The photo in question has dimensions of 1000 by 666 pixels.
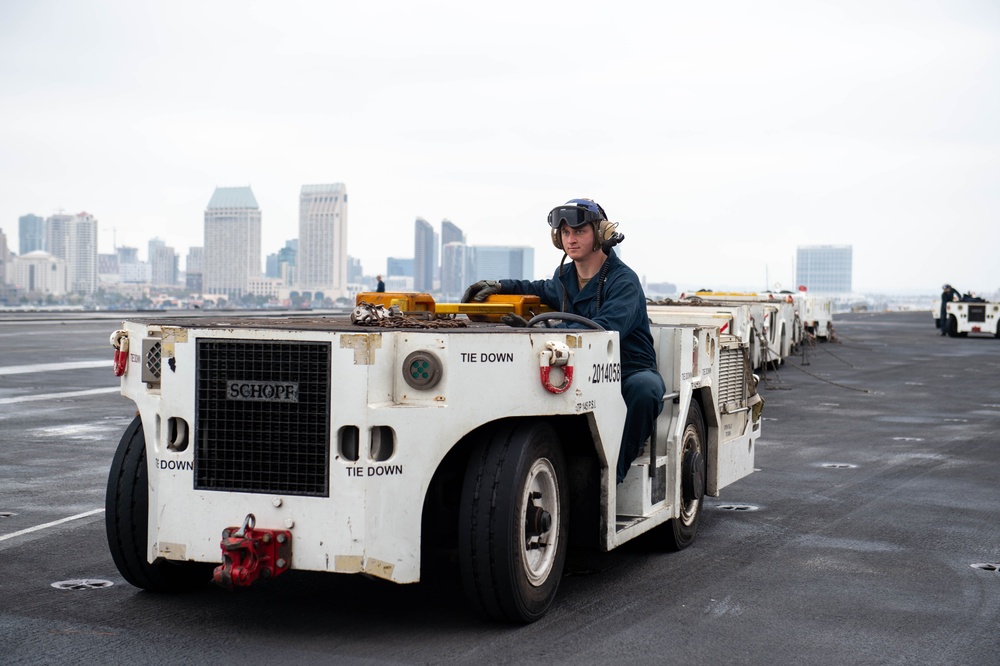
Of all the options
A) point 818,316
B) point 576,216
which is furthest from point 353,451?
point 818,316

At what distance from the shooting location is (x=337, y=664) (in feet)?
17.5

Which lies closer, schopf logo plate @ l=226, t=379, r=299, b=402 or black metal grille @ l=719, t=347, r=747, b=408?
schopf logo plate @ l=226, t=379, r=299, b=402

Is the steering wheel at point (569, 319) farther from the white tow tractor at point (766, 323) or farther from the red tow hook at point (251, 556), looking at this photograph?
the white tow tractor at point (766, 323)

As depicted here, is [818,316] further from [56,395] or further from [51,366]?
[56,395]

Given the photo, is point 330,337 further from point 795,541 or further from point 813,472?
point 813,472

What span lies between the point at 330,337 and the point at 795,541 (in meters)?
4.04

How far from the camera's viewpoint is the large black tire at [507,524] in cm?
575

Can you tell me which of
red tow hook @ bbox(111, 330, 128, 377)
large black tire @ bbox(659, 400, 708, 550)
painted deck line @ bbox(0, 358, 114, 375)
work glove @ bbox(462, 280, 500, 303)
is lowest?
painted deck line @ bbox(0, 358, 114, 375)

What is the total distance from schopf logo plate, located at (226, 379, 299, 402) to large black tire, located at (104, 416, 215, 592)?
30.3 inches


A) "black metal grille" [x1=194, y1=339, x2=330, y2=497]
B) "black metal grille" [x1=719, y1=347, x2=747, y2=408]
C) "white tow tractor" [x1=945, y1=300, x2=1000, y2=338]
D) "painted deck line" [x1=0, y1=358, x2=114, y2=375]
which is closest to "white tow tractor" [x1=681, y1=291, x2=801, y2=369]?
"painted deck line" [x1=0, y1=358, x2=114, y2=375]

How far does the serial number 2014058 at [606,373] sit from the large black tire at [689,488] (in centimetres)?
117

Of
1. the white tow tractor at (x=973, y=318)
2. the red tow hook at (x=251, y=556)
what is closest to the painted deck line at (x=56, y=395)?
the red tow hook at (x=251, y=556)

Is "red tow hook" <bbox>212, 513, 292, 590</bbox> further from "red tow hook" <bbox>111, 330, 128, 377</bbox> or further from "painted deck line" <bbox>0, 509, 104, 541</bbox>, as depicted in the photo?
"painted deck line" <bbox>0, 509, 104, 541</bbox>

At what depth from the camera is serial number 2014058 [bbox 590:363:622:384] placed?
6.38 m
